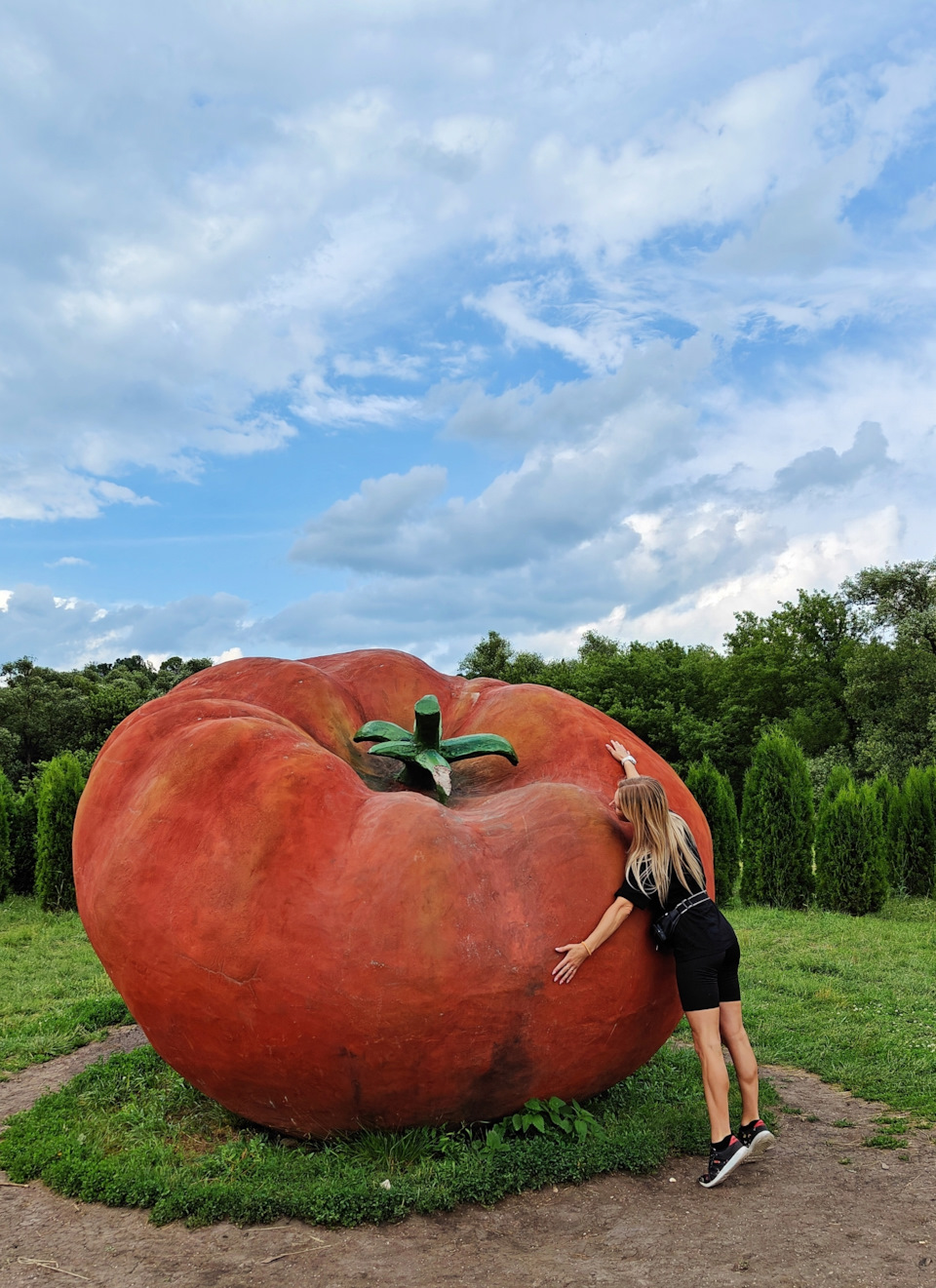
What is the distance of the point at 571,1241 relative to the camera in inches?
154

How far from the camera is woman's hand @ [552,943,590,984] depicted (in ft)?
13.7

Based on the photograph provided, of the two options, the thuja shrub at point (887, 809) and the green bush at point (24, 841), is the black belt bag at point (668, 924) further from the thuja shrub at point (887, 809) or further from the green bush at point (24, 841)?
the green bush at point (24, 841)

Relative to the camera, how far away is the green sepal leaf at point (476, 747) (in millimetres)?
5000

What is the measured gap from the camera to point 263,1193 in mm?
4191

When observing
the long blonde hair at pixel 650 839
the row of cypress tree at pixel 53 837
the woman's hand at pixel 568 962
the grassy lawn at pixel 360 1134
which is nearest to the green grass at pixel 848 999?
the grassy lawn at pixel 360 1134

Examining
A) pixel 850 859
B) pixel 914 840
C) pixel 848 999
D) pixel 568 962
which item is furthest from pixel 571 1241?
pixel 914 840

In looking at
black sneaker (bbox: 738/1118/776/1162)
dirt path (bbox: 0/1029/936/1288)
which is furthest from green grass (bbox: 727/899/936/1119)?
dirt path (bbox: 0/1029/936/1288)

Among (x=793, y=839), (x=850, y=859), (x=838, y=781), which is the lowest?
(x=850, y=859)

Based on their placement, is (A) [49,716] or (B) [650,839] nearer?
(B) [650,839]

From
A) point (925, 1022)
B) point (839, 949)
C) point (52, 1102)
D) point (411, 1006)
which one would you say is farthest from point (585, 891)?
point (839, 949)

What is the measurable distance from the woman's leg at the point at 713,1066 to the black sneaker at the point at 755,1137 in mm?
181

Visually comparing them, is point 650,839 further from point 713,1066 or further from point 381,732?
point 381,732

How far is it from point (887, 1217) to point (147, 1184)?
10.7 feet

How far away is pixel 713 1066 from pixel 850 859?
10788 mm
